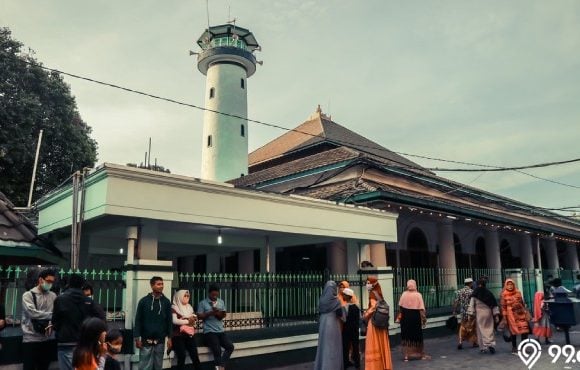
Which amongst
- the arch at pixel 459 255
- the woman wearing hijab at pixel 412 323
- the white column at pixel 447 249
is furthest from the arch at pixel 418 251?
the woman wearing hijab at pixel 412 323

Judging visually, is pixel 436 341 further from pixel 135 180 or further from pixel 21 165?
pixel 21 165

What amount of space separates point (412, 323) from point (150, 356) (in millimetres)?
5237

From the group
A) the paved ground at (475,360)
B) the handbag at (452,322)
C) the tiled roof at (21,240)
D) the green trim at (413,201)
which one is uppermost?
the green trim at (413,201)

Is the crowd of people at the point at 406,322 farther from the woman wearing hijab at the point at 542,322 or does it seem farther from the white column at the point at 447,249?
the white column at the point at 447,249

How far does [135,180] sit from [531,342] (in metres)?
9.37

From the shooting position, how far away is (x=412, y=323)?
9.53m

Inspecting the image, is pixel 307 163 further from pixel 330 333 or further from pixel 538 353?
pixel 330 333

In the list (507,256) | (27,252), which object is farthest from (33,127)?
(507,256)

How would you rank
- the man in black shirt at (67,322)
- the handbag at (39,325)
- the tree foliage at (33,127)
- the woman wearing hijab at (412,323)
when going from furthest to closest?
the tree foliage at (33,127)
the woman wearing hijab at (412,323)
the handbag at (39,325)
the man in black shirt at (67,322)

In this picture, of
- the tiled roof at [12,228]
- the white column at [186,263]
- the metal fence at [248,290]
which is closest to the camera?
the metal fence at [248,290]

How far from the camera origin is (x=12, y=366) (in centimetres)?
657

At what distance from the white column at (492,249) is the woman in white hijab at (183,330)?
15.0 m

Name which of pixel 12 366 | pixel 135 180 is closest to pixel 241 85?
pixel 135 180

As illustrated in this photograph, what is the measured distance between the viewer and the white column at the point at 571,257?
27328 mm
